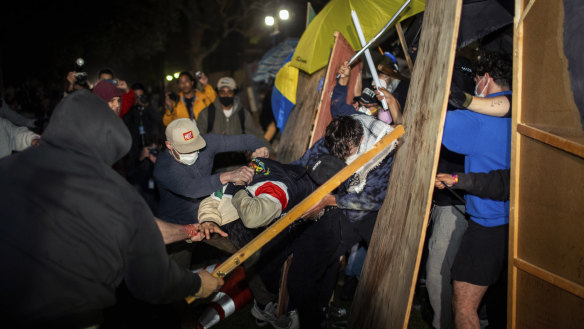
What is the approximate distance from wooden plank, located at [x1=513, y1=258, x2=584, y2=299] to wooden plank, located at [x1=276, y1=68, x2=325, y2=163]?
97.1 inches

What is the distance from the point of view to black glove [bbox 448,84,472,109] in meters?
2.13

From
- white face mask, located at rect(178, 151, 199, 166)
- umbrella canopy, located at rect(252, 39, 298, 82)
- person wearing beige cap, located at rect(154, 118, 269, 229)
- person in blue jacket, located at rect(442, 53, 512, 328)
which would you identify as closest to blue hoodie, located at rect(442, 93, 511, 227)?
person in blue jacket, located at rect(442, 53, 512, 328)

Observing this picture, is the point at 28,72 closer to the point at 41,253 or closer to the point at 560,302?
the point at 41,253

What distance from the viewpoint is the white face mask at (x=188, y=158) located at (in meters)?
3.13

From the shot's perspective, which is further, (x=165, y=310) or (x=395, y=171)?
(x=165, y=310)

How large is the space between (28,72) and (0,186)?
74.4ft

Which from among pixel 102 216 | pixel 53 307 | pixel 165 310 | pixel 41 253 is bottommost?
pixel 165 310

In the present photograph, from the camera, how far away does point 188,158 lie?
3162 millimetres

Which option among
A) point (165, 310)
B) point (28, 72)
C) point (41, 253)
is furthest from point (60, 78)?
point (41, 253)

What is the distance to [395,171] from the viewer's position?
2420 millimetres

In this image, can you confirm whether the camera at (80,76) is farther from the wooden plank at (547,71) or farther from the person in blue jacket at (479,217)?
the wooden plank at (547,71)

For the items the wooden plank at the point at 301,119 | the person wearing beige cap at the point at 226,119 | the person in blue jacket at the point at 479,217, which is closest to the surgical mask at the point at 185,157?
the wooden plank at the point at 301,119

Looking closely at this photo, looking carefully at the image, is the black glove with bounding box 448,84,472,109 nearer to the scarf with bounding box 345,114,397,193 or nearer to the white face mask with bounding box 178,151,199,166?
the scarf with bounding box 345,114,397,193

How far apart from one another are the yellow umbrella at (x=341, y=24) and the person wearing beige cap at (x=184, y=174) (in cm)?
182
